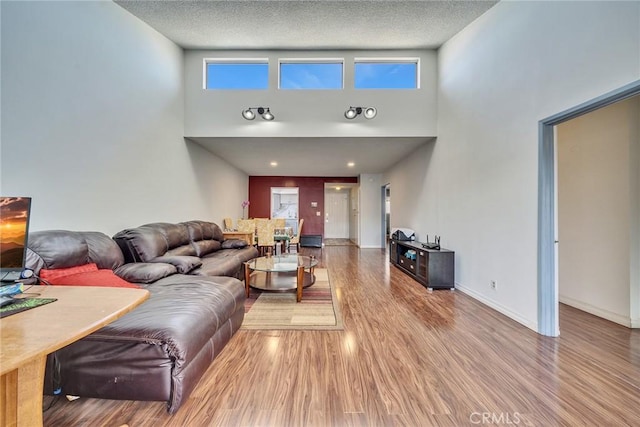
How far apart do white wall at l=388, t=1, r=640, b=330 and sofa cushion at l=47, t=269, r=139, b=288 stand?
380 cm

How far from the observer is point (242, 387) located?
1.58 meters

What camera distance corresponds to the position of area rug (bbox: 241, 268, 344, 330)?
2.41 m

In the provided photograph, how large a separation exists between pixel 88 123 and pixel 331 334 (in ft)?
10.9

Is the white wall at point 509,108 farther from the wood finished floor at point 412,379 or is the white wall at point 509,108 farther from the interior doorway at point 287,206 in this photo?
the interior doorway at point 287,206

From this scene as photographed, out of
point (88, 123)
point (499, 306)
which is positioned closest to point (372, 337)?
point (499, 306)

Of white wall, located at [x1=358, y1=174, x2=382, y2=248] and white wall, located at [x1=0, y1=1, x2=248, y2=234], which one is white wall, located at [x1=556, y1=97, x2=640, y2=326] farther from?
white wall, located at [x1=0, y1=1, x2=248, y2=234]

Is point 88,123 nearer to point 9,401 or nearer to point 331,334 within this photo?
point 9,401

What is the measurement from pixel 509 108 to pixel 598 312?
245 cm

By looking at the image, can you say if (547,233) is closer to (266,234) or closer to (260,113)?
(260,113)

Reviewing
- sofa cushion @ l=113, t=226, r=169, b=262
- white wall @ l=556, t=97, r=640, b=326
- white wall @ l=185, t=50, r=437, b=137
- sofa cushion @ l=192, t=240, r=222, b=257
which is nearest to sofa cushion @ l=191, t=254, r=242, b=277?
sofa cushion @ l=192, t=240, r=222, b=257

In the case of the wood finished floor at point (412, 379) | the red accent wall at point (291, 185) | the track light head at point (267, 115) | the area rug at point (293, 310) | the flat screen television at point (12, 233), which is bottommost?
the wood finished floor at point (412, 379)

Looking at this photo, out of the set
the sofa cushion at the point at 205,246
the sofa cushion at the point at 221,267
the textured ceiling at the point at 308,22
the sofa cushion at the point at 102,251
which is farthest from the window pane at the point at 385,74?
the sofa cushion at the point at 102,251

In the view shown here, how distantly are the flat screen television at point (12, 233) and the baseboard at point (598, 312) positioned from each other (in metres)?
4.79

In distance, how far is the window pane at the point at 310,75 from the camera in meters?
4.21
